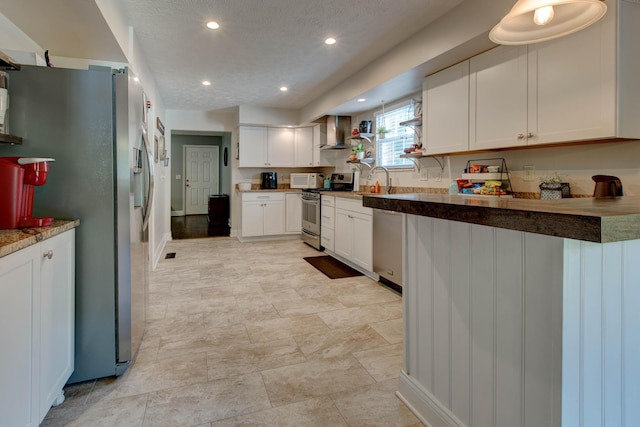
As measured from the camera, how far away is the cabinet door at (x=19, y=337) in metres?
1.23

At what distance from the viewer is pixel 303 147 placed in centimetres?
679

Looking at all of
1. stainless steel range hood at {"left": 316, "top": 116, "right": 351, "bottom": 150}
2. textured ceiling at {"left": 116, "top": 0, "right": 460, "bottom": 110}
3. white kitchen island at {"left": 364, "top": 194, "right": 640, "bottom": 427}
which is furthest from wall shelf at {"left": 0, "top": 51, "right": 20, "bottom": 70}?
stainless steel range hood at {"left": 316, "top": 116, "right": 351, "bottom": 150}

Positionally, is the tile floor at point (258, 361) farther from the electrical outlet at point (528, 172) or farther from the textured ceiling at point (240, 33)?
the textured ceiling at point (240, 33)

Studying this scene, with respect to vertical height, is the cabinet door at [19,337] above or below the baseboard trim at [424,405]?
above

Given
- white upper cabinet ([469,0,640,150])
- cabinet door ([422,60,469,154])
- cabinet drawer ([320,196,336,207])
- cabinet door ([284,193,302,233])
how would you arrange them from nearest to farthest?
white upper cabinet ([469,0,640,150]) → cabinet door ([422,60,469,154]) → cabinet drawer ([320,196,336,207]) → cabinet door ([284,193,302,233])

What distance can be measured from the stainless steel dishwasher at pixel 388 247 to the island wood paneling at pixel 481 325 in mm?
1746

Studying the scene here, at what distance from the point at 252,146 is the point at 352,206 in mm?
2919

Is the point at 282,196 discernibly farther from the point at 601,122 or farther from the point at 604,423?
the point at 604,423

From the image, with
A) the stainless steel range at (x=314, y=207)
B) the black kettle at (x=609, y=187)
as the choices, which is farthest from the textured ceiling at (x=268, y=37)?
the black kettle at (x=609, y=187)

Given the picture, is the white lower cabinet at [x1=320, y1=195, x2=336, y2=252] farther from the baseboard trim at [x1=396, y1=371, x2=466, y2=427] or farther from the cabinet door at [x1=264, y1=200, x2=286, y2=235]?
the baseboard trim at [x1=396, y1=371, x2=466, y2=427]

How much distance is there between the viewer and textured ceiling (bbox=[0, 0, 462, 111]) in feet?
7.54

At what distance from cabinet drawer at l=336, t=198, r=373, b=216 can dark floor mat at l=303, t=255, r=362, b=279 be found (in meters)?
0.75

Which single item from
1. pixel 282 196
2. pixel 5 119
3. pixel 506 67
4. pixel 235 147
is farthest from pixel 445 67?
pixel 235 147

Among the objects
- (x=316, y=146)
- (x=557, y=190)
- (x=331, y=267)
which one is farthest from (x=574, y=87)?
(x=316, y=146)
